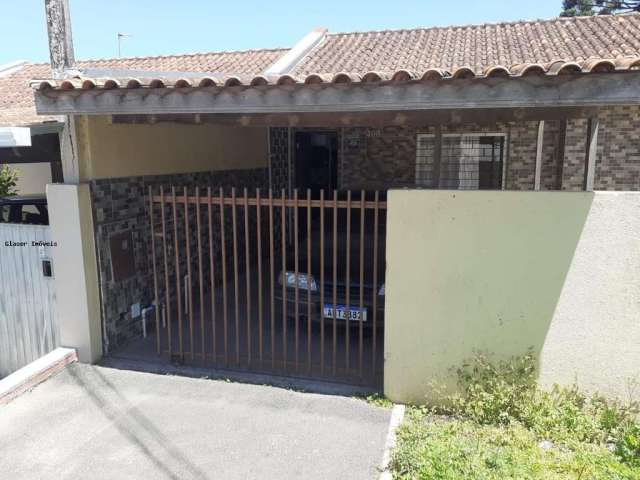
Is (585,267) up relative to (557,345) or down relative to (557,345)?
up

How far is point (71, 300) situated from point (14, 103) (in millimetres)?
4785

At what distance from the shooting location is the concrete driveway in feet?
11.6

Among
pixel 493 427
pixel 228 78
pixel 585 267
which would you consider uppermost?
pixel 228 78

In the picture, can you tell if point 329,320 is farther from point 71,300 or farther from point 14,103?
point 14,103

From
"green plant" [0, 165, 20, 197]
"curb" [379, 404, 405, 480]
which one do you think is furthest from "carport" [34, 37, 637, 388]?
"green plant" [0, 165, 20, 197]

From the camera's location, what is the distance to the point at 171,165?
6.60m

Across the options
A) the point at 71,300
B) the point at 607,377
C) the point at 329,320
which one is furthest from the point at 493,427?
the point at 71,300

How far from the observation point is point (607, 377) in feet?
13.4

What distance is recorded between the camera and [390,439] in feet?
12.6

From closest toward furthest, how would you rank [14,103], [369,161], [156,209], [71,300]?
[71,300] → [156,209] → [14,103] → [369,161]

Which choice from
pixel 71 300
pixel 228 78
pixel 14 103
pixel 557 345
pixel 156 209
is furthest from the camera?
pixel 14 103

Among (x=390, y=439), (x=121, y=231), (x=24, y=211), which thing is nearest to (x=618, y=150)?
(x=390, y=439)

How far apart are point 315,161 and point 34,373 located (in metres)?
7.63

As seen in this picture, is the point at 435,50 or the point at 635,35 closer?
the point at 635,35
